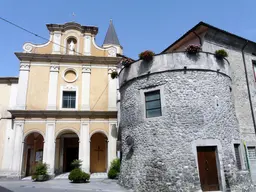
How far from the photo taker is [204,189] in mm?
9797

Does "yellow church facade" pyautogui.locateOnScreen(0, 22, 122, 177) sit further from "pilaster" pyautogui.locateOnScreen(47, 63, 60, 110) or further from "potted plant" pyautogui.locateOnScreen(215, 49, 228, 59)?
"potted plant" pyautogui.locateOnScreen(215, 49, 228, 59)

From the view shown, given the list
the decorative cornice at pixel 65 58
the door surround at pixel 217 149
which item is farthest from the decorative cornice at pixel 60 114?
the door surround at pixel 217 149

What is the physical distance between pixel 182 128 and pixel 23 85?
14749 mm

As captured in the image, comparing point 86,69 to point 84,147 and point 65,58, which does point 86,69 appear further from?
point 84,147

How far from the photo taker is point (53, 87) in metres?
18.9

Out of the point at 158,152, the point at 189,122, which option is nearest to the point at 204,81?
the point at 189,122

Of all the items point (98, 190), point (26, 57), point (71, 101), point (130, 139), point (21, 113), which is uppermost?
point (26, 57)

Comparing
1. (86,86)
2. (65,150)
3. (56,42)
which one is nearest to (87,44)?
(56,42)

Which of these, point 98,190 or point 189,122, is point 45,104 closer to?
point 98,190

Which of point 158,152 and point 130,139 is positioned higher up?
point 130,139

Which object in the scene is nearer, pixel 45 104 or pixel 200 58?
pixel 200 58

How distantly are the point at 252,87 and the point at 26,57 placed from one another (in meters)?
18.9

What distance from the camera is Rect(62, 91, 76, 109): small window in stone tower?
18.9 m

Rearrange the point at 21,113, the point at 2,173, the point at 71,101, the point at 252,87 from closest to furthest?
1. the point at 252,87
2. the point at 2,173
3. the point at 21,113
4. the point at 71,101
